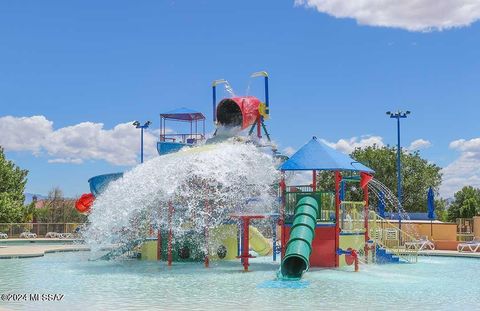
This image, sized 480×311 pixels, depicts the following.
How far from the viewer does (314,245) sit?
19234 millimetres

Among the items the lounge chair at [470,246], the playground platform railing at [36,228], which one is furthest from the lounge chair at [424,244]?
the playground platform railing at [36,228]

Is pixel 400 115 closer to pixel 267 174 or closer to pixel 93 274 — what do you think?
pixel 267 174

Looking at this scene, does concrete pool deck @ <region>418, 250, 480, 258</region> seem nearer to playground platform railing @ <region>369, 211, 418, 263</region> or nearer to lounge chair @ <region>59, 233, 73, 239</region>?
playground platform railing @ <region>369, 211, 418, 263</region>

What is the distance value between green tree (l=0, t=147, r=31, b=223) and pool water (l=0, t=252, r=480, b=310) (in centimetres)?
1898

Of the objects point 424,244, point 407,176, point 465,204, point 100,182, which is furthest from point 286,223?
point 465,204

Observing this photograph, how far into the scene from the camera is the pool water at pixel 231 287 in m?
11.7

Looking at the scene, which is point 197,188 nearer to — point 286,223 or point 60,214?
point 286,223

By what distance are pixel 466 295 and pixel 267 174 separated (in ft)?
27.0

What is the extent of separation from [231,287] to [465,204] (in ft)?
169

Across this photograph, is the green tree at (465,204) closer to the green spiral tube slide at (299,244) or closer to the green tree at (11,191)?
the green tree at (11,191)

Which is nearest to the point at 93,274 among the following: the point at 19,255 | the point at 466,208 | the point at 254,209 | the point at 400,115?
the point at 254,209

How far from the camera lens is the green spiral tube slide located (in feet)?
52.2

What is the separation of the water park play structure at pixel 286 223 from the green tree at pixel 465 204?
38.6 meters

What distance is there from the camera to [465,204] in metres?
61.1
